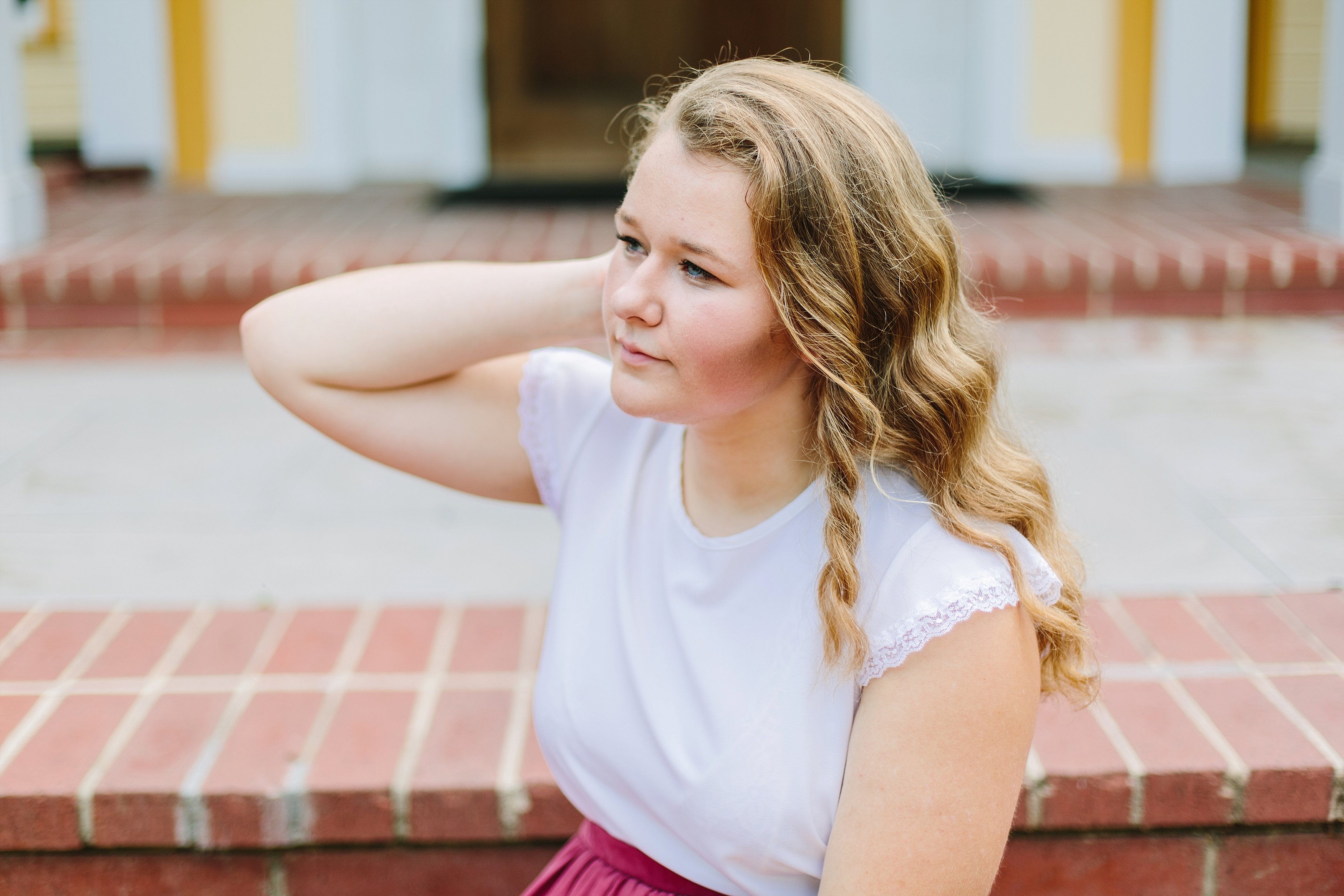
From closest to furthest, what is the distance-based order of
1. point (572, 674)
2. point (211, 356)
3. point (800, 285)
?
point (800, 285) → point (572, 674) → point (211, 356)

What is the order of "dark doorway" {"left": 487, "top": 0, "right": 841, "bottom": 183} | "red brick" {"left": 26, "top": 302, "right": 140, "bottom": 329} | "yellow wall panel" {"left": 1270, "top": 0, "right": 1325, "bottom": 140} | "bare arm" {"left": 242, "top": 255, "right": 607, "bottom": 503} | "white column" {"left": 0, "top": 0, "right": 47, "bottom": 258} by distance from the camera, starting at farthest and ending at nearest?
"yellow wall panel" {"left": 1270, "top": 0, "right": 1325, "bottom": 140}
"dark doorway" {"left": 487, "top": 0, "right": 841, "bottom": 183}
"white column" {"left": 0, "top": 0, "right": 47, "bottom": 258}
"red brick" {"left": 26, "top": 302, "right": 140, "bottom": 329}
"bare arm" {"left": 242, "top": 255, "right": 607, "bottom": 503}

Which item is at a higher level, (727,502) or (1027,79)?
(1027,79)

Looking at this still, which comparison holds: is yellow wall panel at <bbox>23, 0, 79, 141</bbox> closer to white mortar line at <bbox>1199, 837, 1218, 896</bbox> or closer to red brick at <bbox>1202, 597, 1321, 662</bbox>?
red brick at <bbox>1202, 597, 1321, 662</bbox>

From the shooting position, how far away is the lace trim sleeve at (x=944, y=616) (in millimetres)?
1138

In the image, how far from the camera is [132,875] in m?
1.61

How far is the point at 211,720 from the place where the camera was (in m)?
1.70

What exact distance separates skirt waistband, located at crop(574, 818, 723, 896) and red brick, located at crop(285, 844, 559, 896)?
24 cm

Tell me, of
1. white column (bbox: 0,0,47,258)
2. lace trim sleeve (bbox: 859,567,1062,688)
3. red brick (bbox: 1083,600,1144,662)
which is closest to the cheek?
lace trim sleeve (bbox: 859,567,1062,688)

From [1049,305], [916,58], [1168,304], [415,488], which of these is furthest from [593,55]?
[415,488]

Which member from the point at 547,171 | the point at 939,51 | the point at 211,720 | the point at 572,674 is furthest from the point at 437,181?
the point at 572,674

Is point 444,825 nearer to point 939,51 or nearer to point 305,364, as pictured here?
point 305,364

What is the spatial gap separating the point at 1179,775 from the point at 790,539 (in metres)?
0.63

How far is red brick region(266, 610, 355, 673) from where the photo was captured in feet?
6.04

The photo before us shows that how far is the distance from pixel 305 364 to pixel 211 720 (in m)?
0.52
